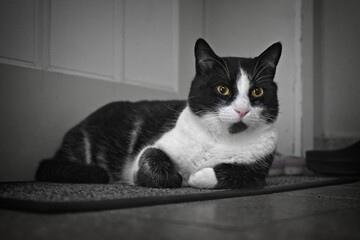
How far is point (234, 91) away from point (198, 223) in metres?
0.70

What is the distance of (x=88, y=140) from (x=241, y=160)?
29.3 inches

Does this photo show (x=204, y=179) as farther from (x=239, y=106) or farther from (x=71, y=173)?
(x=71, y=173)

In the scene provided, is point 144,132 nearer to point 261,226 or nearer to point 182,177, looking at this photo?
point 182,177

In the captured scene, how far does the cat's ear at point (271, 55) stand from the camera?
144 centimetres

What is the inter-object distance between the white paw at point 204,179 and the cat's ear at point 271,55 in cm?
46

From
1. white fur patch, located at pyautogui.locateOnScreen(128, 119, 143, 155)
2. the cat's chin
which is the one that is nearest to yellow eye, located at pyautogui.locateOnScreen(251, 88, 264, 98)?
the cat's chin

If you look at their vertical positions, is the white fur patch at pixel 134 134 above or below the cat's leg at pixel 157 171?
above

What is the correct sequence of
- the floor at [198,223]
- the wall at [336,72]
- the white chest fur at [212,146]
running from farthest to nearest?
1. the wall at [336,72]
2. the white chest fur at [212,146]
3. the floor at [198,223]

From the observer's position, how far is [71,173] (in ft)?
4.77

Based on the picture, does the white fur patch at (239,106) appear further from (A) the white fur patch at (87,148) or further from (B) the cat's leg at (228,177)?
(A) the white fur patch at (87,148)

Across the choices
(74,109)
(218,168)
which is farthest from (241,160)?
(74,109)

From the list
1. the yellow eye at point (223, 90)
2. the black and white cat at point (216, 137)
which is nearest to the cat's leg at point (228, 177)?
the black and white cat at point (216, 137)

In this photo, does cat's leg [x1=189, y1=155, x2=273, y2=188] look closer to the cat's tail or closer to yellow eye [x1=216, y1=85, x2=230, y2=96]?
yellow eye [x1=216, y1=85, x2=230, y2=96]

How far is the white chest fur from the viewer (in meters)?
1.41
